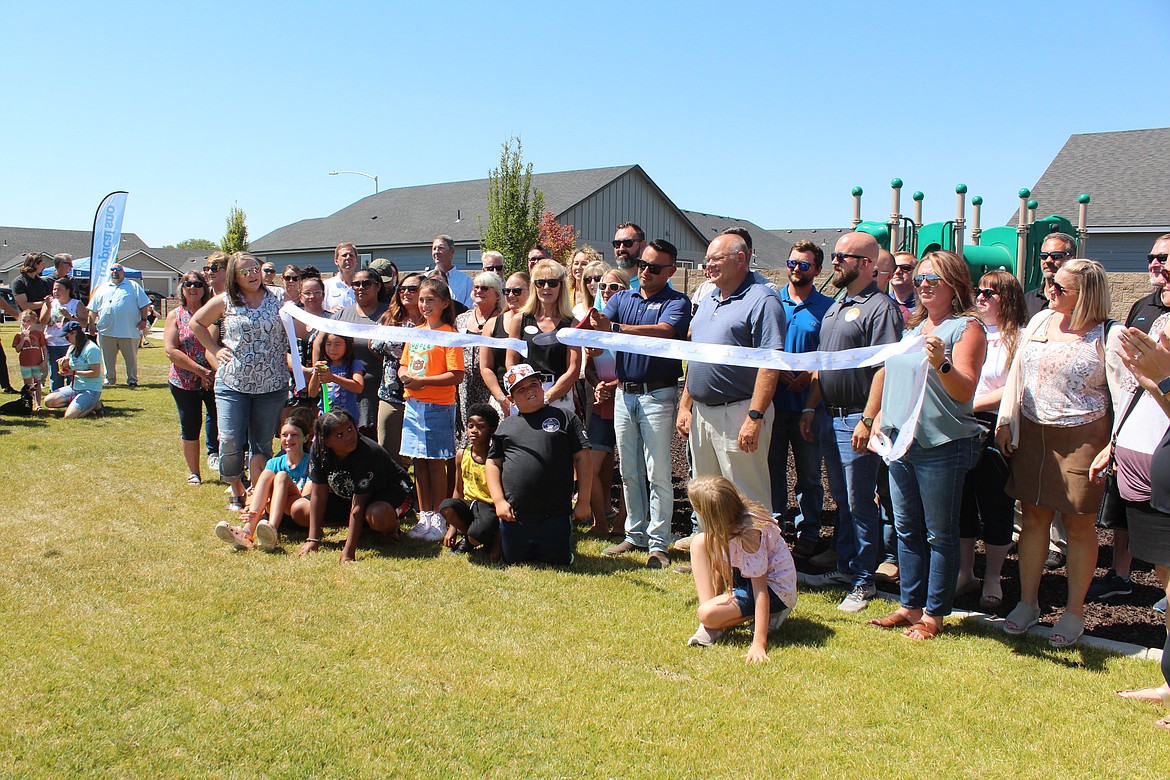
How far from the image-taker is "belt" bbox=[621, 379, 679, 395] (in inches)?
235

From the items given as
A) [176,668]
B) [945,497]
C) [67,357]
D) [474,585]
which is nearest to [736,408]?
[945,497]

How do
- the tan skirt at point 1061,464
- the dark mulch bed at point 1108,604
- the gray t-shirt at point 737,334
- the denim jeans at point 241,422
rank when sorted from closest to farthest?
the tan skirt at point 1061,464
the dark mulch bed at point 1108,604
the gray t-shirt at point 737,334
the denim jeans at point 241,422

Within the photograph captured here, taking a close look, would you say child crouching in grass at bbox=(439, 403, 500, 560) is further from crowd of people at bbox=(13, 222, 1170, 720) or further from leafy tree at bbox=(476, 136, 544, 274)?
leafy tree at bbox=(476, 136, 544, 274)

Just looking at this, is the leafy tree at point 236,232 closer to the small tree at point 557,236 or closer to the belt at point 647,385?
the small tree at point 557,236

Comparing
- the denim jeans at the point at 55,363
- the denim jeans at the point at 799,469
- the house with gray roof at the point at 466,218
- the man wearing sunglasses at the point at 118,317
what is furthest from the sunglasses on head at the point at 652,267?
the house with gray roof at the point at 466,218

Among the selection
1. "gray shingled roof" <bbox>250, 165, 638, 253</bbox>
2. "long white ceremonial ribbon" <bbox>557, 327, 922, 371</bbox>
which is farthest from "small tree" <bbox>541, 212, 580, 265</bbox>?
"long white ceremonial ribbon" <bbox>557, 327, 922, 371</bbox>

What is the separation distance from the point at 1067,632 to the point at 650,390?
2.78 m

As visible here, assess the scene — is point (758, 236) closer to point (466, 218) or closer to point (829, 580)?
point (466, 218)

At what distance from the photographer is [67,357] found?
12047 millimetres

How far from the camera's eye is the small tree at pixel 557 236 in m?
33.2

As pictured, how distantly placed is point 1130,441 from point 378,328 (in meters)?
4.82

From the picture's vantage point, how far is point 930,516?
15.2 ft

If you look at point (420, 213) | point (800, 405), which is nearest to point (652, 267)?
point (800, 405)

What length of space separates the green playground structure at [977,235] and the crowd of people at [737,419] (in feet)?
13.5
